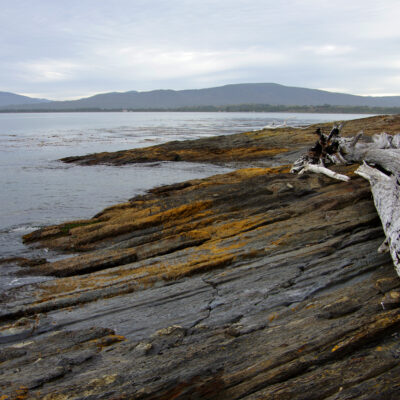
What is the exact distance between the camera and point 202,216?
11102 millimetres

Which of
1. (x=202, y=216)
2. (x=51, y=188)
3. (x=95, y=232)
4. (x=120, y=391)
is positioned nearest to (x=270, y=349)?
(x=120, y=391)

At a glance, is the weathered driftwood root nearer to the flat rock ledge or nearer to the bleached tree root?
the flat rock ledge

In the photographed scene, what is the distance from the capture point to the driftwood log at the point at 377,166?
7.06 meters

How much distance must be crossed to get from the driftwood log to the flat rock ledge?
14.8 inches

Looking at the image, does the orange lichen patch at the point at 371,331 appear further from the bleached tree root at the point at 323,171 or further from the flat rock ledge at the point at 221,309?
the bleached tree root at the point at 323,171

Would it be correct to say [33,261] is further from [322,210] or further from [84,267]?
[322,210]

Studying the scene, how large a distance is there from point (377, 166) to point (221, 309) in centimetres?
831

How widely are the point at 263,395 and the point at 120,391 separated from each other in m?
1.64

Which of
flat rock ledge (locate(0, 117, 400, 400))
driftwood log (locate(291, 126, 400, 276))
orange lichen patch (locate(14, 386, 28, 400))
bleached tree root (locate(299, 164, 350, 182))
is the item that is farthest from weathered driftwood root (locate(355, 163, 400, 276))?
orange lichen patch (locate(14, 386, 28, 400))

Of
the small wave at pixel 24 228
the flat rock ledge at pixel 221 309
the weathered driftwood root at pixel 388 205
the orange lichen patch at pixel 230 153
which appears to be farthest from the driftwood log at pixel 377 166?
the orange lichen patch at pixel 230 153

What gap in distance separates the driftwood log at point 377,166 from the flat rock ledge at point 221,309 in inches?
14.8

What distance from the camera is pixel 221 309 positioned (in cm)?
638

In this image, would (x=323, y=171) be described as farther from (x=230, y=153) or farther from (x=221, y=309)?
(x=230, y=153)

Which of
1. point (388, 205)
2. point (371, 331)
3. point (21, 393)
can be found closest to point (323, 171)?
point (388, 205)
